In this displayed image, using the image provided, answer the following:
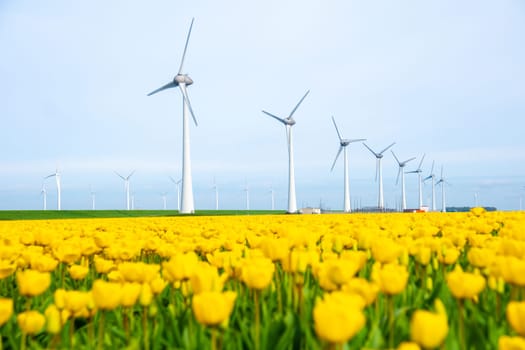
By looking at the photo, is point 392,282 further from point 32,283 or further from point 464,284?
point 32,283

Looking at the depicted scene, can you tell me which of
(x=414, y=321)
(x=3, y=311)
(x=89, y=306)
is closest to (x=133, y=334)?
(x=89, y=306)

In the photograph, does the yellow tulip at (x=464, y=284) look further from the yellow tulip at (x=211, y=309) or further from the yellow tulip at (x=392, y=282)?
the yellow tulip at (x=211, y=309)

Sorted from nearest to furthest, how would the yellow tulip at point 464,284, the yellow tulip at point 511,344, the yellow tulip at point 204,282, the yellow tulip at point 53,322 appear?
1. the yellow tulip at point 511,344
2. the yellow tulip at point 464,284
3. the yellow tulip at point 53,322
4. the yellow tulip at point 204,282

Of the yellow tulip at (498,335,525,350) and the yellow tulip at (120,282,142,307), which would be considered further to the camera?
the yellow tulip at (120,282,142,307)

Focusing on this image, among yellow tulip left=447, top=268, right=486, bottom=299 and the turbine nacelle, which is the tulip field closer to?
yellow tulip left=447, top=268, right=486, bottom=299

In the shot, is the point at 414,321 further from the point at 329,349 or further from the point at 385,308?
the point at 385,308

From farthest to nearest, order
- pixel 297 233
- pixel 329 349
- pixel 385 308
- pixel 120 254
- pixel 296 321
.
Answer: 1. pixel 120 254
2. pixel 297 233
3. pixel 385 308
4. pixel 296 321
5. pixel 329 349

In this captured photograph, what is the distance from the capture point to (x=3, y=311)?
104 inches

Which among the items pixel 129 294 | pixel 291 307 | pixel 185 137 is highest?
pixel 185 137

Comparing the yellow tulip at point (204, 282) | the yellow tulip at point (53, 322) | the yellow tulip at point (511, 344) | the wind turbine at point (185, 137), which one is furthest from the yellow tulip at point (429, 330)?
the wind turbine at point (185, 137)

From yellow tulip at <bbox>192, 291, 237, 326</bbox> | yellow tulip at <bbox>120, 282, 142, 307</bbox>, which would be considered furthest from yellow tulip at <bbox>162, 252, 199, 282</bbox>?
yellow tulip at <bbox>192, 291, 237, 326</bbox>

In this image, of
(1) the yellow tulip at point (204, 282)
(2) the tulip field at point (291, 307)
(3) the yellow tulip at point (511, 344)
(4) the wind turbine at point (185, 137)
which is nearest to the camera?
(3) the yellow tulip at point (511, 344)

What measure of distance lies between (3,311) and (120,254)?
97.9 inches

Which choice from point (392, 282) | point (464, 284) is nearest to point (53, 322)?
point (392, 282)
